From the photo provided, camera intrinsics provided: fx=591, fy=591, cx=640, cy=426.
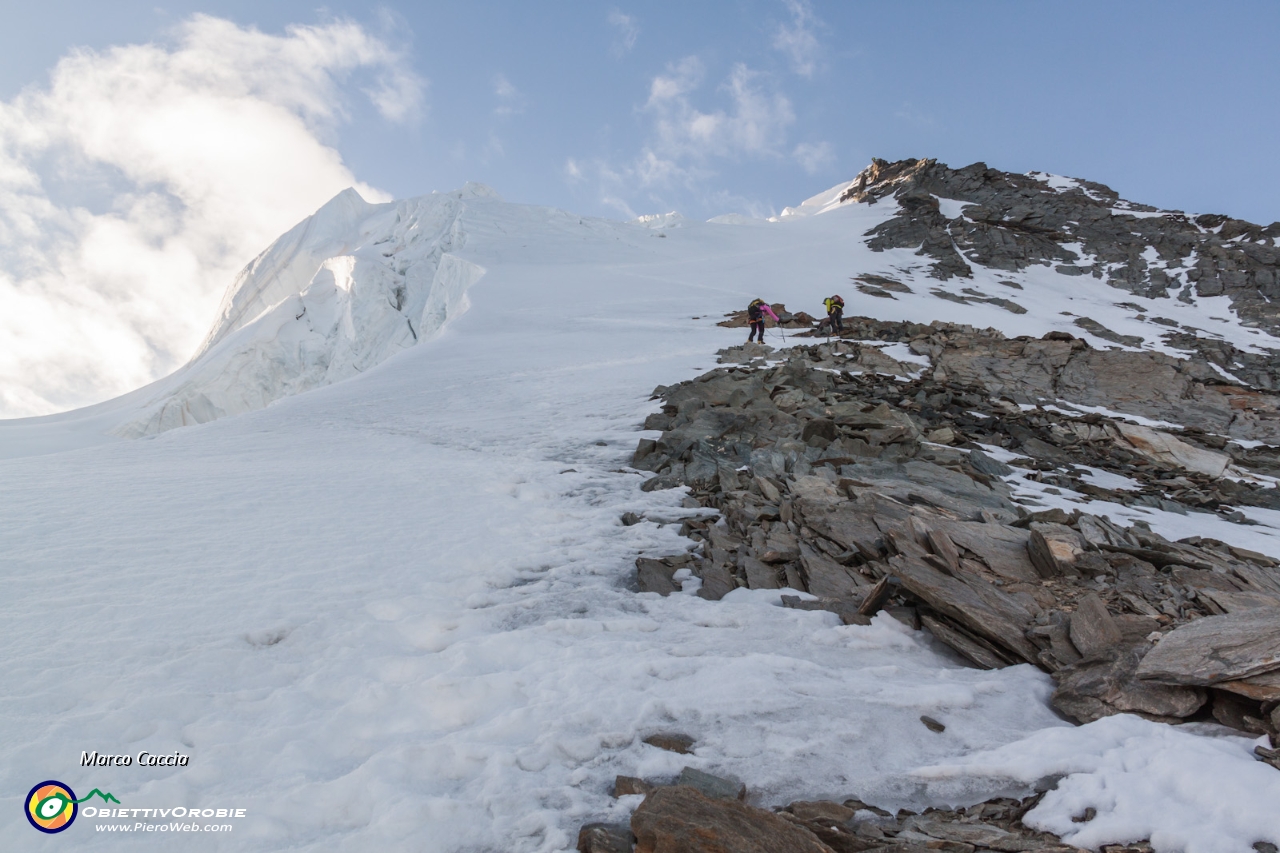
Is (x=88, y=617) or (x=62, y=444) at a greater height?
(x=88, y=617)

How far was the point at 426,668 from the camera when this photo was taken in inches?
166

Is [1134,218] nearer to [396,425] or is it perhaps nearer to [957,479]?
[957,479]

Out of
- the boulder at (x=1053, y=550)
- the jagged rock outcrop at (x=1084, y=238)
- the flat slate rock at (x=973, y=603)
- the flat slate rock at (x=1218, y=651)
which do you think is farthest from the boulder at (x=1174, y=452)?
the jagged rock outcrop at (x=1084, y=238)

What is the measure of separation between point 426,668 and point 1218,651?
4.88 meters

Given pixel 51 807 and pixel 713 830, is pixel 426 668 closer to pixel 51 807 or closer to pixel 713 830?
pixel 51 807

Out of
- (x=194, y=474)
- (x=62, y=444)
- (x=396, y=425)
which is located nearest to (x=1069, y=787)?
(x=194, y=474)

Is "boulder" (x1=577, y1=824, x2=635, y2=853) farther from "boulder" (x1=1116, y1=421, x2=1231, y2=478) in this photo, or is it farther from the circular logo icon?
"boulder" (x1=1116, y1=421, x2=1231, y2=478)

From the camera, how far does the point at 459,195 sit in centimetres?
4950

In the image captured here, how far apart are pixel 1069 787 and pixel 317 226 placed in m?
62.6

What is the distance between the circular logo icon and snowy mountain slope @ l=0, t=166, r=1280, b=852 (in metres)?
0.06

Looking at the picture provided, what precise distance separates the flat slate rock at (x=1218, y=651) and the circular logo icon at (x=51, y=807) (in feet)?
18.9

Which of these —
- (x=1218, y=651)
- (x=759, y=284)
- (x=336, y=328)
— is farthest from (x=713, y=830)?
(x=336, y=328)

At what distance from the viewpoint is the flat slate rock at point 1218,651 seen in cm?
311

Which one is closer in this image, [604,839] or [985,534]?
[604,839]
